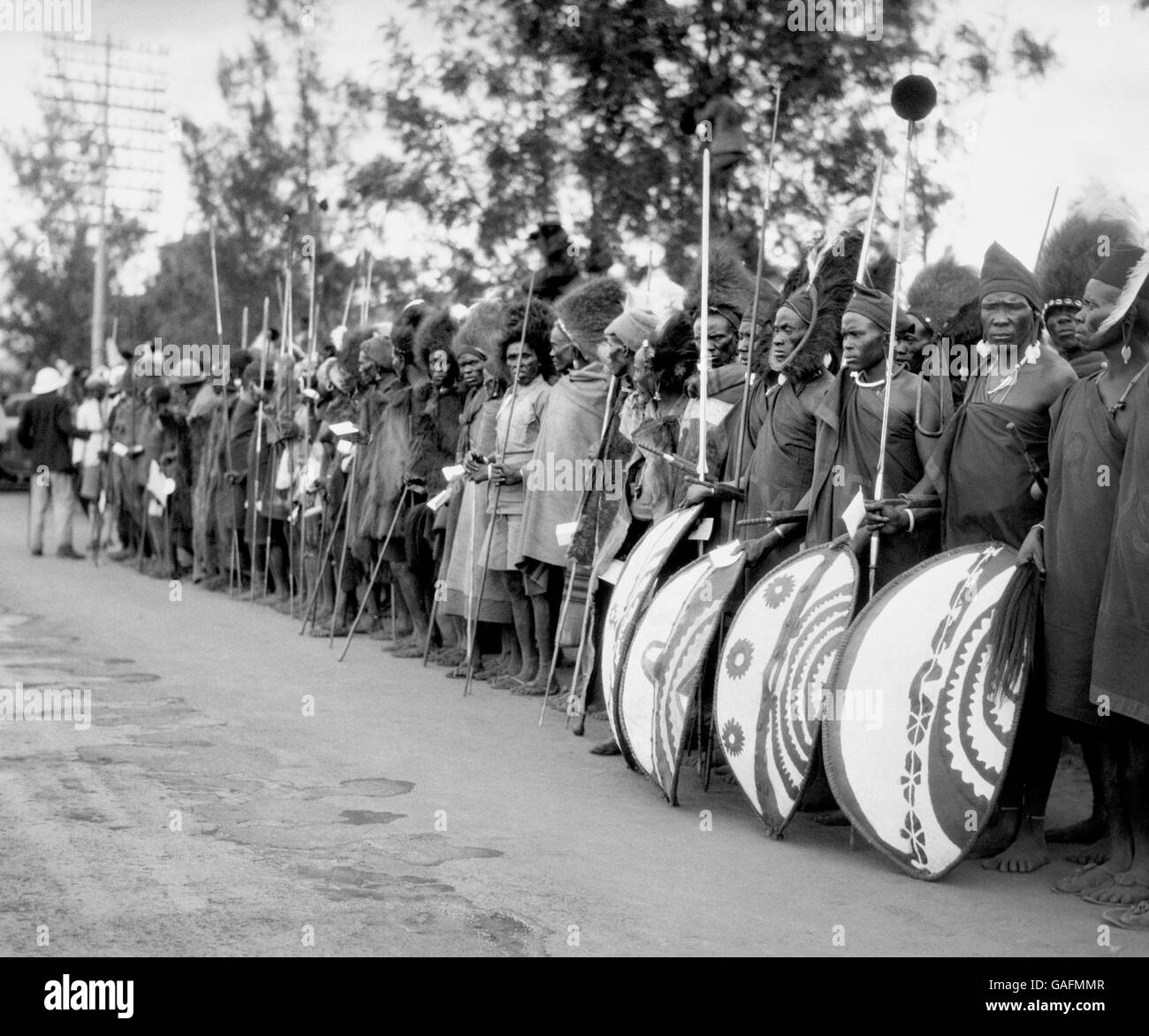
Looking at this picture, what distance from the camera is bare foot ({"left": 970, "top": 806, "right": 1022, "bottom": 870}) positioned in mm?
6355

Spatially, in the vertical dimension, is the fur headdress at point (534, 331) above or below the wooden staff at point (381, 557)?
above

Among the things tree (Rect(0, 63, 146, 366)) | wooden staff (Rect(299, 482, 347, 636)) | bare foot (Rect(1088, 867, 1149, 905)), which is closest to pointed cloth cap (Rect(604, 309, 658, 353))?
bare foot (Rect(1088, 867, 1149, 905))

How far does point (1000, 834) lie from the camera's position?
6387mm

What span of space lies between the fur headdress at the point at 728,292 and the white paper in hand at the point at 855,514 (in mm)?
2023

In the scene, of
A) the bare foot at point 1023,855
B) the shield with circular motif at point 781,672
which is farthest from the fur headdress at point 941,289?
the bare foot at point 1023,855

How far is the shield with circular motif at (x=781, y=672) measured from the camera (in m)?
6.39

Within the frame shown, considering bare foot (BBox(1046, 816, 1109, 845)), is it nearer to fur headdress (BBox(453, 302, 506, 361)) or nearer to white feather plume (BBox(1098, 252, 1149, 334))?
white feather plume (BBox(1098, 252, 1149, 334))

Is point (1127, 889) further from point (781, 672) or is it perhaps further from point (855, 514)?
point (855, 514)

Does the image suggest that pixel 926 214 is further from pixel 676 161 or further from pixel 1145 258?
pixel 1145 258

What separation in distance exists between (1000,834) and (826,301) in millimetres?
2549

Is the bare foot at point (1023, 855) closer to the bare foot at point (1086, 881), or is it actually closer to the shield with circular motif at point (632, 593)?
the bare foot at point (1086, 881)

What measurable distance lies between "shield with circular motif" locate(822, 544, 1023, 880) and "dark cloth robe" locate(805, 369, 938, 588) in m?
0.68

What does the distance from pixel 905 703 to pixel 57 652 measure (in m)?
7.11

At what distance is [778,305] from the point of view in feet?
26.1
